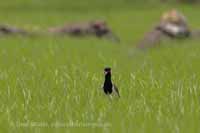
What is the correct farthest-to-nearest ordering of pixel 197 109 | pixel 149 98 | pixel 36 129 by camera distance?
1. pixel 149 98
2. pixel 197 109
3. pixel 36 129

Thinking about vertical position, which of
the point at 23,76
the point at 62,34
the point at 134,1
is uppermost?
the point at 134,1

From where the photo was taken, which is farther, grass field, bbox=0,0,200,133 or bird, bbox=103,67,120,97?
bird, bbox=103,67,120,97

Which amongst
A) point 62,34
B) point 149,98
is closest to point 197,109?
point 149,98

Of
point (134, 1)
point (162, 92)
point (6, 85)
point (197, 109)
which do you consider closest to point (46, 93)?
point (6, 85)

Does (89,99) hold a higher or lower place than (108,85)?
lower

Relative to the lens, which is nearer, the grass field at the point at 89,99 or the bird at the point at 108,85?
the grass field at the point at 89,99

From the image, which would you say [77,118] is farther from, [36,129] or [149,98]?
[149,98]

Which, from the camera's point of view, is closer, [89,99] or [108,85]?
[108,85]

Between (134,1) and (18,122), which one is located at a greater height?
(134,1)

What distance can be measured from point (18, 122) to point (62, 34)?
19.3 m

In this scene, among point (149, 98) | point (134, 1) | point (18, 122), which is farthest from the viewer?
point (134, 1)

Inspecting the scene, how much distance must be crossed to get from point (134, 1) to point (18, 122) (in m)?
37.6

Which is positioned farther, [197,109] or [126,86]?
[126,86]

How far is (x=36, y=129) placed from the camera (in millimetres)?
5938
